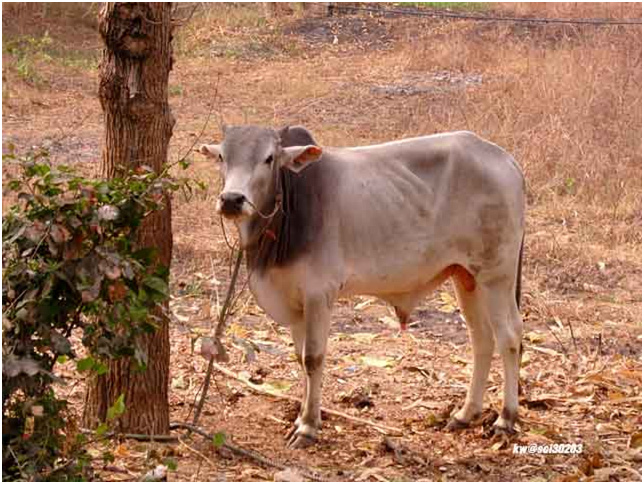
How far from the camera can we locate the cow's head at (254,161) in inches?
194

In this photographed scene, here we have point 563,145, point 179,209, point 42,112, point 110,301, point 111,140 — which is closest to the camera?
point 110,301

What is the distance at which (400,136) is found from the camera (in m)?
12.6

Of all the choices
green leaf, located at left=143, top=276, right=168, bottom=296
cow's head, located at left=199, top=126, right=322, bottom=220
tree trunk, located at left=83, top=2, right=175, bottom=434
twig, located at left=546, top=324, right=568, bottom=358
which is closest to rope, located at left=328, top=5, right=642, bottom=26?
twig, located at left=546, top=324, right=568, bottom=358

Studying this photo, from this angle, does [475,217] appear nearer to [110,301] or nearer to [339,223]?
[339,223]

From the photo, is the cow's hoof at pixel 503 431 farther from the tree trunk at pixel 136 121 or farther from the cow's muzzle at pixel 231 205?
the cow's muzzle at pixel 231 205

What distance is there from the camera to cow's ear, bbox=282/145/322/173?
518cm

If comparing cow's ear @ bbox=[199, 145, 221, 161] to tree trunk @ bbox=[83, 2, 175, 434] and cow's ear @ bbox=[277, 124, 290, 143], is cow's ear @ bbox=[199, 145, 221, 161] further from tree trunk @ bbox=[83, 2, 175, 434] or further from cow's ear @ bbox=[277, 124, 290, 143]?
cow's ear @ bbox=[277, 124, 290, 143]

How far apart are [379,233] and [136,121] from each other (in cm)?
128

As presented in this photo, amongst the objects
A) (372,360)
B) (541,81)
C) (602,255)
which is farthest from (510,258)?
(541,81)

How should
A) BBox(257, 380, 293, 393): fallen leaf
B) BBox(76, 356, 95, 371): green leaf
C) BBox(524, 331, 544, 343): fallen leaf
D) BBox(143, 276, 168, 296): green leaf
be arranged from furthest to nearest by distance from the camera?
BBox(524, 331, 544, 343): fallen leaf → BBox(257, 380, 293, 393): fallen leaf → BBox(143, 276, 168, 296): green leaf → BBox(76, 356, 95, 371): green leaf

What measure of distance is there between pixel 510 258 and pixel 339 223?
35.7 inches

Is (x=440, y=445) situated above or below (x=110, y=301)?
below

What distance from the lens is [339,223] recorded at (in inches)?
213

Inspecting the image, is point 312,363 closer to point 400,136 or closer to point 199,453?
point 199,453
